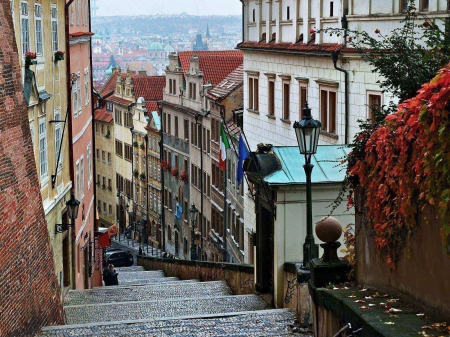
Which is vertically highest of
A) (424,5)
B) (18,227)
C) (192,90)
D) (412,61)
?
(424,5)

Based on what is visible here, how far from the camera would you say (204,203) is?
52562 millimetres

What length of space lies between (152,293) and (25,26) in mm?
6081

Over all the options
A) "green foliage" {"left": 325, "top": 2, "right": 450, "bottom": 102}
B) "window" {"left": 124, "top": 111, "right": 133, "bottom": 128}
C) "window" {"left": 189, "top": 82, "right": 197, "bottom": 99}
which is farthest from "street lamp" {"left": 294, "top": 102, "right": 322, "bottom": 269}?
"window" {"left": 124, "top": 111, "right": 133, "bottom": 128}

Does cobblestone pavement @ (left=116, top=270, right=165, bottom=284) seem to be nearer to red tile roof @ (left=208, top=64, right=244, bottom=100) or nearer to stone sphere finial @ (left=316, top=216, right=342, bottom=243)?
red tile roof @ (left=208, top=64, right=244, bottom=100)

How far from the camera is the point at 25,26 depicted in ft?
63.1

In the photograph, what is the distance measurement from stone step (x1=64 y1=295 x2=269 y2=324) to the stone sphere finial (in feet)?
18.3

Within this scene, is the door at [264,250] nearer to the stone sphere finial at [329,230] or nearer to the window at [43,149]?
the stone sphere finial at [329,230]

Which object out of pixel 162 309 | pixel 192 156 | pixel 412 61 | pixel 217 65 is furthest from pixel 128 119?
pixel 412 61

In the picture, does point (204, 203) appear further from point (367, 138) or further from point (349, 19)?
point (367, 138)

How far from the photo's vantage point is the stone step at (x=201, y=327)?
40.0 ft

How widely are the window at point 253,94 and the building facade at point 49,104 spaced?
10241mm

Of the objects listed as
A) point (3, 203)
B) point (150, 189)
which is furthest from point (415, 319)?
point (150, 189)

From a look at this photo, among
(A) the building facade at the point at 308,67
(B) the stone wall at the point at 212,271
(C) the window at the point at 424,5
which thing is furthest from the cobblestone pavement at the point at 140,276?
(C) the window at the point at 424,5

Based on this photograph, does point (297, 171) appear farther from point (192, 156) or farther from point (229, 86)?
point (192, 156)
